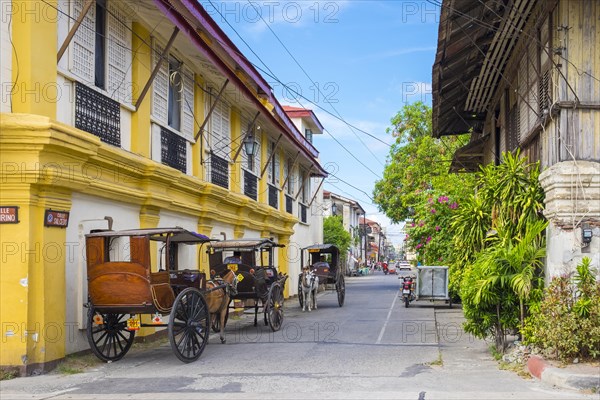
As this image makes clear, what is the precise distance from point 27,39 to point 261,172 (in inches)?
605

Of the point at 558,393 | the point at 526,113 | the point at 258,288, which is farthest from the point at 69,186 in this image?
the point at 526,113

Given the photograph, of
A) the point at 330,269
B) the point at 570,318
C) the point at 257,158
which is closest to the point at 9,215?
the point at 570,318

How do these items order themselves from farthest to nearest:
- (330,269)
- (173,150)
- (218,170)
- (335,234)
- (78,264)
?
(335,234)
(330,269)
(218,170)
(173,150)
(78,264)

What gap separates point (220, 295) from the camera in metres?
13.8

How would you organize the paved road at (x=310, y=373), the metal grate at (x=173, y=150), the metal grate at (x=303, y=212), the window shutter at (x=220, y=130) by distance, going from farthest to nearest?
the metal grate at (x=303, y=212) → the window shutter at (x=220, y=130) → the metal grate at (x=173, y=150) → the paved road at (x=310, y=373)

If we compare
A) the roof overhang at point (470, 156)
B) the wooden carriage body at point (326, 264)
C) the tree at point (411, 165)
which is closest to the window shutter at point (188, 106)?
the roof overhang at point (470, 156)

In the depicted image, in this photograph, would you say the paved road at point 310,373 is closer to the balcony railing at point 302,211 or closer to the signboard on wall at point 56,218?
the signboard on wall at point 56,218

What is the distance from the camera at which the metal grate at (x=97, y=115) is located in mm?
11523

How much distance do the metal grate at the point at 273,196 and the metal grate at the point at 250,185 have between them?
2.46 metres

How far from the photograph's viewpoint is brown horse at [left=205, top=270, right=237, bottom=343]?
13.2m

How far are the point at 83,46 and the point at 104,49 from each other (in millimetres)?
885

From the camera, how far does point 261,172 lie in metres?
25.1

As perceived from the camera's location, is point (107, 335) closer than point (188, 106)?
Yes

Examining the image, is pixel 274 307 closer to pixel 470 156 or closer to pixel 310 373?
pixel 310 373
